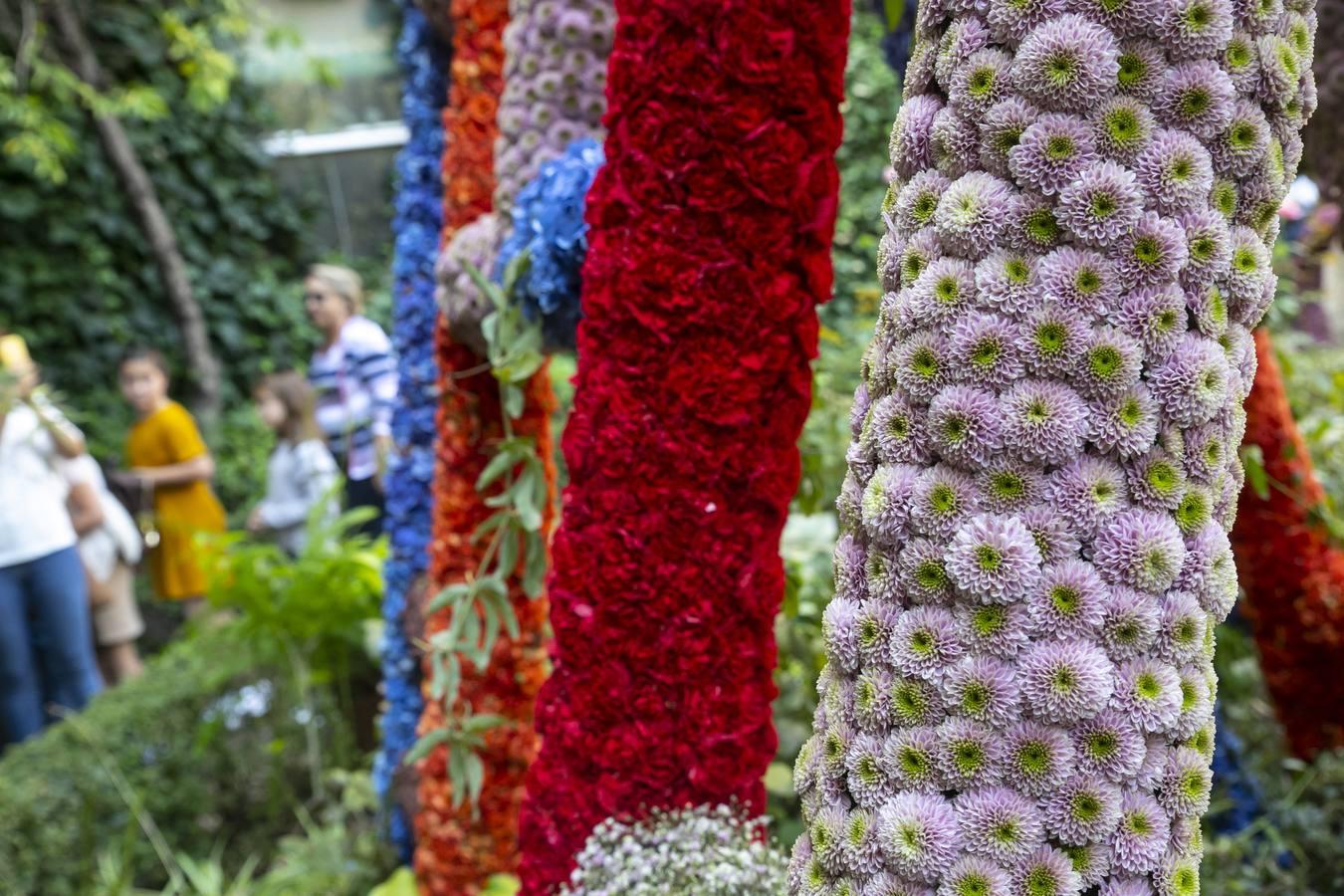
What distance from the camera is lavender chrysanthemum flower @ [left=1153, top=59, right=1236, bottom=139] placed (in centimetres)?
91

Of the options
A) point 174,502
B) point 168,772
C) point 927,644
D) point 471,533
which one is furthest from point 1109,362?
point 174,502

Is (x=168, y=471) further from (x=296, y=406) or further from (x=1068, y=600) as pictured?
(x=1068, y=600)

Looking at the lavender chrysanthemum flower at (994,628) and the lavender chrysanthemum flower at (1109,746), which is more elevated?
the lavender chrysanthemum flower at (994,628)

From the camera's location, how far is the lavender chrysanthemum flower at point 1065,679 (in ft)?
2.99

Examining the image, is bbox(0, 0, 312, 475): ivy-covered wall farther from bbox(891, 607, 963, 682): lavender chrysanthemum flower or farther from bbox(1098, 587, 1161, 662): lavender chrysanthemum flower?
bbox(1098, 587, 1161, 662): lavender chrysanthemum flower

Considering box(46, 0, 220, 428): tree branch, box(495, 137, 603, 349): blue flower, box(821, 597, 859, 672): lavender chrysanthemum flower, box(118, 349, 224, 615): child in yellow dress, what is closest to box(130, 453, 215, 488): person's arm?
box(118, 349, 224, 615): child in yellow dress

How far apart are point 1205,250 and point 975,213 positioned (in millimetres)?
167

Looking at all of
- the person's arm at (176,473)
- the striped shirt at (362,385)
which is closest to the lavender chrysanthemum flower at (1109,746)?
the striped shirt at (362,385)

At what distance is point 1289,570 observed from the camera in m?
2.91

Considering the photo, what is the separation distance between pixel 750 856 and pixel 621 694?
0.26m

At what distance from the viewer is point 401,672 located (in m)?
2.89

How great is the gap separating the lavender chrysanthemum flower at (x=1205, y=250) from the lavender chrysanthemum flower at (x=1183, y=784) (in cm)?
35

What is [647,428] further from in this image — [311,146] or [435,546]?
[311,146]

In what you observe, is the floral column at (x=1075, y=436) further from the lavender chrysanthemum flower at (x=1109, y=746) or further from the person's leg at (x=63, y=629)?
the person's leg at (x=63, y=629)
